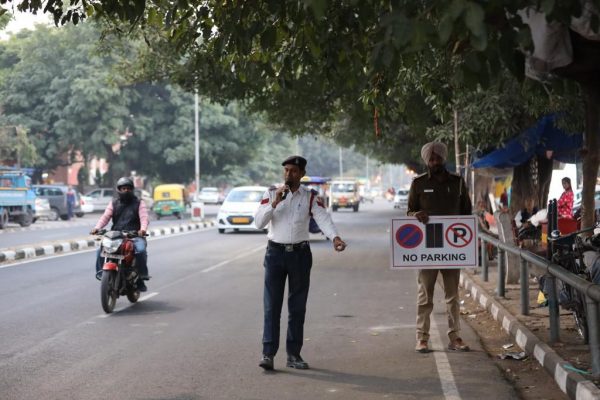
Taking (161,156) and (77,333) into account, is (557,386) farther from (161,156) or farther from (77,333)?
(161,156)

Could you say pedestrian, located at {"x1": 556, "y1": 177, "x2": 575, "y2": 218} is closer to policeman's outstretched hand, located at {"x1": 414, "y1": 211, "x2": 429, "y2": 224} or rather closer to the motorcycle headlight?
the motorcycle headlight

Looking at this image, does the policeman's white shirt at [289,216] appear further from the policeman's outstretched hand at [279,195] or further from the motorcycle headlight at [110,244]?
the motorcycle headlight at [110,244]

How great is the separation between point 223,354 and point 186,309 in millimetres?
3439

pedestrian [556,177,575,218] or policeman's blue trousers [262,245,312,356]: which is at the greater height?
pedestrian [556,177,575,218]

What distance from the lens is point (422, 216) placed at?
8141 mm

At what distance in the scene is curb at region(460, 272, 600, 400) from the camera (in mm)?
5957

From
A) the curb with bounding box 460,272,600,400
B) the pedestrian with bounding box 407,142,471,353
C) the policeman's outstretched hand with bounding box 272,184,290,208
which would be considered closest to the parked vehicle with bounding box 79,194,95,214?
the curb with bounding box 460,272,600,400

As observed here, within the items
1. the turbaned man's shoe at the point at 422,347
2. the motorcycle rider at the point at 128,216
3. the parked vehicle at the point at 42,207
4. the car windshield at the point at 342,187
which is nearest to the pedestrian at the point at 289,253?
the turbaned man's shoe at the point at 422,347

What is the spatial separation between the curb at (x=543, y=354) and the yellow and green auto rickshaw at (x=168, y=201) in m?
35.2

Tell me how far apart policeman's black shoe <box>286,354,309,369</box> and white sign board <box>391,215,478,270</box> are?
4.37ft

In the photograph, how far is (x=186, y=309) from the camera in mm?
11562

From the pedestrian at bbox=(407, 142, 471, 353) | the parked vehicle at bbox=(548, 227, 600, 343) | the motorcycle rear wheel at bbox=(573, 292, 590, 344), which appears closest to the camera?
the motorcycle rear wheel at bbox=(573, 292, 590, 344)

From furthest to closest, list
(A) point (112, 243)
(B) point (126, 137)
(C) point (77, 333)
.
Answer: (B) point (126, 137)
(A) point (112, 243)
(C) point (77, 333)

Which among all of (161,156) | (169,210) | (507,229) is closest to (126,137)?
(161,156)
